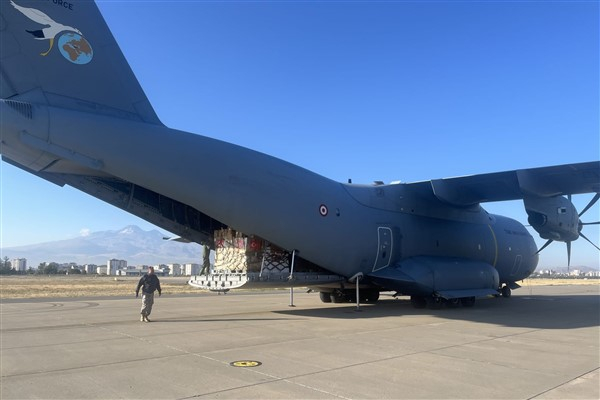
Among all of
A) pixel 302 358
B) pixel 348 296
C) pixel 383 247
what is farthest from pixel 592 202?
pixel 302 358

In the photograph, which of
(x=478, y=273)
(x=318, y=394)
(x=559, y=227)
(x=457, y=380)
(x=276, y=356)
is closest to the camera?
(x=318, y=394)

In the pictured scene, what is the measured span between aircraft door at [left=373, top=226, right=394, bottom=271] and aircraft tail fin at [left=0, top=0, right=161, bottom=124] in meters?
8.28

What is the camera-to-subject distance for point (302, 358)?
758 centimetres

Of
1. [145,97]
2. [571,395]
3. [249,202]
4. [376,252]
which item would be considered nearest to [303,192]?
[249,202]

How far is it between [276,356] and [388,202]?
32.3 feet

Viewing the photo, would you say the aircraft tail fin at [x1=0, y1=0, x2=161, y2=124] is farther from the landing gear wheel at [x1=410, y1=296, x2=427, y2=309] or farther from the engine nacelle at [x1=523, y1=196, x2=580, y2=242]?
the engine nacelle at [x1=523, y1=196, x2=580, y2=242]

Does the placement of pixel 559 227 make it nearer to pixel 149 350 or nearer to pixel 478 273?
pixel 478 273

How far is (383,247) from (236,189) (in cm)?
612

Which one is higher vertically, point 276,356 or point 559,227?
point 559,227

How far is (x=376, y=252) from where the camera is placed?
15.5 meters

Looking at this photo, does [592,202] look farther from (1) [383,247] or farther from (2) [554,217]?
(1) [383,247]

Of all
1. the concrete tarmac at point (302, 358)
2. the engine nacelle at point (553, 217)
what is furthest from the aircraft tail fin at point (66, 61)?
the engine nacelle at point (553, 217)

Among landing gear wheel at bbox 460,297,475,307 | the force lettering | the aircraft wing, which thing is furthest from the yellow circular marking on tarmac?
landing gear wheel at bbox 460,297,475,307

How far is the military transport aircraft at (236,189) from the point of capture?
1012 cm
